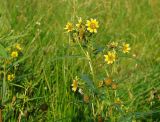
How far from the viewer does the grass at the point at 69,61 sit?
6.33ft

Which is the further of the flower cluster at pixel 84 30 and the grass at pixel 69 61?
the grass at pixel 69 61

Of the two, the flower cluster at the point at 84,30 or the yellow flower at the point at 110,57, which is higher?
the flower cluster at the point at 84,30

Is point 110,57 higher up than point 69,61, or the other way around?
point 69,61

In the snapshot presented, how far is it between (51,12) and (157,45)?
831 millimetres

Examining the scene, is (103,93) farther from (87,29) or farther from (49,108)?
(49,108)

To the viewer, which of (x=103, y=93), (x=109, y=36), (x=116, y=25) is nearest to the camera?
(x=103, y=93)

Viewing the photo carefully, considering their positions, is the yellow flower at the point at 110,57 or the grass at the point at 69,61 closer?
the yellow flower at the point at 110,57

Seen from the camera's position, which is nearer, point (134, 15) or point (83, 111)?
point (83, 111)

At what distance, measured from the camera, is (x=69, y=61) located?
2.45 metres

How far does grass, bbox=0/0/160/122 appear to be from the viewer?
193cm

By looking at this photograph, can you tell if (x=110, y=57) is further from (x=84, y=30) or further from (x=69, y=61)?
(x=69, y=61)

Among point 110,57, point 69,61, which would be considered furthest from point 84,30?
point 69,61

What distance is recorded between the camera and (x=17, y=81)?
A: 2.18 metres

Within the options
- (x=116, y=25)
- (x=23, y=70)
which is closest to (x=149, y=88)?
(x=23, y=70)
